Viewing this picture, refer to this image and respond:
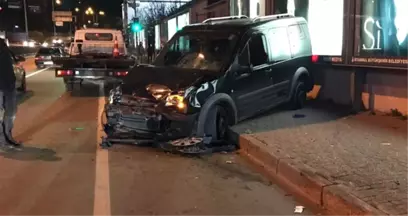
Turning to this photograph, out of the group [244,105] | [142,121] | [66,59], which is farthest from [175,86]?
[66,59]

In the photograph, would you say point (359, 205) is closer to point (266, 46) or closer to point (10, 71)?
point (266, 46)

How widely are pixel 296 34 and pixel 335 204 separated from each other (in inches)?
249

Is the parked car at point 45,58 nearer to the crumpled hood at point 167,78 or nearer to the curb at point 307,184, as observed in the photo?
the crumpled hood at point 167,78

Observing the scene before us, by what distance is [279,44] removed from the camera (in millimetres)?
10594

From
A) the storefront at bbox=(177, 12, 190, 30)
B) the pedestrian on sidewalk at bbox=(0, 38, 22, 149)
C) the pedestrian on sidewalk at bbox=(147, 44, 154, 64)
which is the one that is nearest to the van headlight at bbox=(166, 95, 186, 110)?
the pedestrian on sidewalk at bbox=(0, 38, 22, 149)

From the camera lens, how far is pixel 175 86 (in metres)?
8.54

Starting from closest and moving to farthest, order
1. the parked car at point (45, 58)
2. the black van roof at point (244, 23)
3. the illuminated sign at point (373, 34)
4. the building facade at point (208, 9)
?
the black van roof at point (244, 23) < the illuminated sign at point (373, 34) < the building facade at point (208, 9) < the parked car at point (45, 58)

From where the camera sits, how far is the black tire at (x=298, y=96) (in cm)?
1137

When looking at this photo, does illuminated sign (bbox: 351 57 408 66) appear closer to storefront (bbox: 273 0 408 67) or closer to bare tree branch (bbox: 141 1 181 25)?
storefront (bbox: 273 0 408 67)

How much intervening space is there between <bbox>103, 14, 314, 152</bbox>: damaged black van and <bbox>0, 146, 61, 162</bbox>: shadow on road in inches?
38.7

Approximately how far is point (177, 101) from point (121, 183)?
79.5 inches

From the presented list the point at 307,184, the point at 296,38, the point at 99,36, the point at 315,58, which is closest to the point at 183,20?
the point at 99,36

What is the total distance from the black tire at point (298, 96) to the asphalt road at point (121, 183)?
3490 mm

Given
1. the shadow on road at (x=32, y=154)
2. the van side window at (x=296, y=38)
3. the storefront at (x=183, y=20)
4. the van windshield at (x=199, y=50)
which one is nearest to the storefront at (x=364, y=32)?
the van side window at (x=296, y=38)
